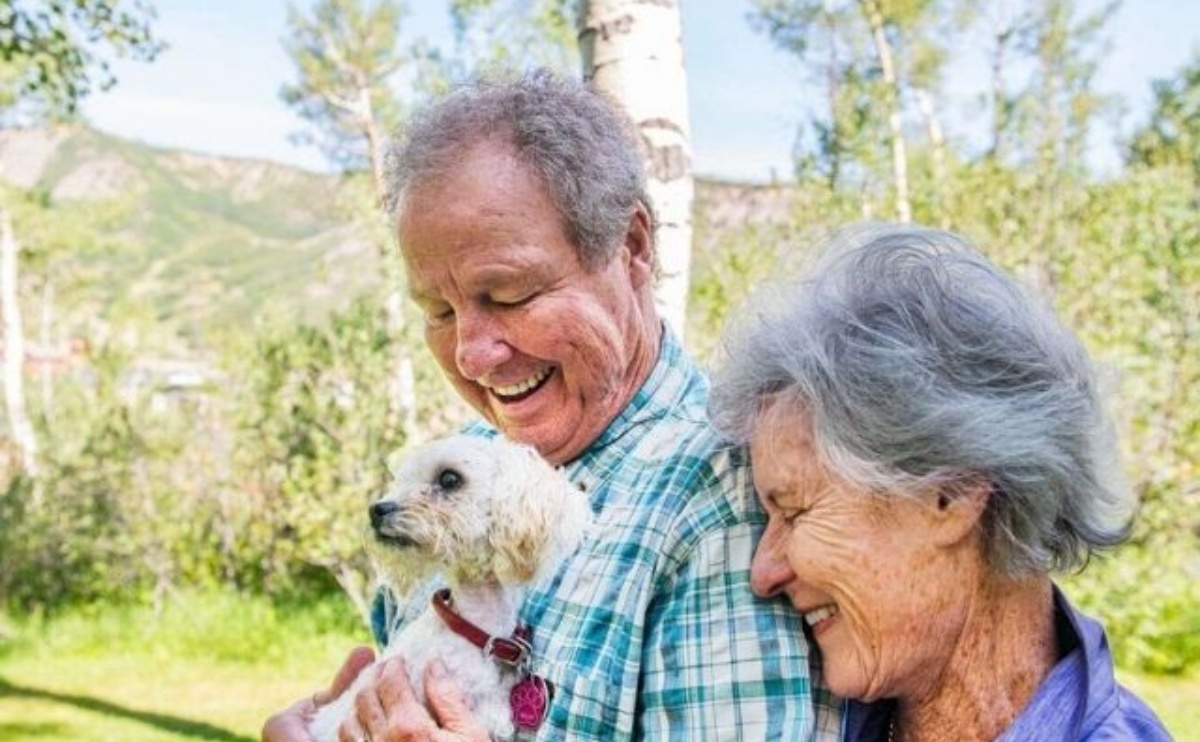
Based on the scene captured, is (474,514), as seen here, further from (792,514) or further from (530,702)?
(792,514)

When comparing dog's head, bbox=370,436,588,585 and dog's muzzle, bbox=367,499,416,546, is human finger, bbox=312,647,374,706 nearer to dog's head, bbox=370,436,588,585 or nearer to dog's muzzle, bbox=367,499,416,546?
dog's head, bbox=370,436,588,585

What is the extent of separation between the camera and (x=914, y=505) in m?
1.84

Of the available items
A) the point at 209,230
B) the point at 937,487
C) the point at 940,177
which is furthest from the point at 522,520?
the point at 209,230

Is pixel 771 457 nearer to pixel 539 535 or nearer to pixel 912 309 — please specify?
pixel 912 309

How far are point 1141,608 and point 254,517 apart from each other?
7.82 m

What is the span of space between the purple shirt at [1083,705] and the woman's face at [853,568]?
15cm

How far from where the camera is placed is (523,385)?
240cm

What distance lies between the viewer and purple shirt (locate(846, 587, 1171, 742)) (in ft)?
6.09

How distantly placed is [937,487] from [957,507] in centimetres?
4

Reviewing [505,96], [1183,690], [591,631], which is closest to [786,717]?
Result: [591,631]

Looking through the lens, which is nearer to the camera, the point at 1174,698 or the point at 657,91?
the point at 657,91

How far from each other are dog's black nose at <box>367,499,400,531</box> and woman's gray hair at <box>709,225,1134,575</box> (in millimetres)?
776

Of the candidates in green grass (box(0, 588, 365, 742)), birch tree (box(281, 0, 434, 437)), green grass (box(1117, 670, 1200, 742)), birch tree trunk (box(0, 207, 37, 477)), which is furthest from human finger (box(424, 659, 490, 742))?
birch tree trunk (box(0, 207, 37, 477))

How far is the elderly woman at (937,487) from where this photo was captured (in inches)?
71.5
